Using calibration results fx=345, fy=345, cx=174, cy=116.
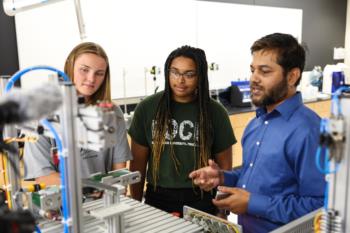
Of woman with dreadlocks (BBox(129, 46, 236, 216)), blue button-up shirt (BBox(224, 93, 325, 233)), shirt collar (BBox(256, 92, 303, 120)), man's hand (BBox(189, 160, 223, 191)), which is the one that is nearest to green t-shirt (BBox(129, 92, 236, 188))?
woman with dreadlocks (BBox(129, 46, 236, 216))

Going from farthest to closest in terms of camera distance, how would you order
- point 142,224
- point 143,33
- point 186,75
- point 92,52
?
point 143,33, point 186,75, point 92,52, point 142,224

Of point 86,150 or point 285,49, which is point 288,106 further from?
point 86,150

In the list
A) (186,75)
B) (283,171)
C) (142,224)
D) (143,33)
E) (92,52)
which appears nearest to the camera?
A: (142,224)

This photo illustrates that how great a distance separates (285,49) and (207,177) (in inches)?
22.1

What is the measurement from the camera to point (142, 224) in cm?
101

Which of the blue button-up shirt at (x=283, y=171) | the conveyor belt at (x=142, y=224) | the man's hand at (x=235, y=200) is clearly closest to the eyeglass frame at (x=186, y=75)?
the blue button-up shirt at (x=283, y=171)

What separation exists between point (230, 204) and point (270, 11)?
13.9 feet

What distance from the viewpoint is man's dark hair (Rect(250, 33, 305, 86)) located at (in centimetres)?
127

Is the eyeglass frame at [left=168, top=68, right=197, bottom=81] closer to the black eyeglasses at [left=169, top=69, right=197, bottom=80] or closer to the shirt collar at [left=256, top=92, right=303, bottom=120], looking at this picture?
the black eyeglasses at [left=169, top=69, right=197, bottom=80]

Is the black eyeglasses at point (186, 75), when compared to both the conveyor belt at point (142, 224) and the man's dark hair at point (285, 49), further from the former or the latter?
the conveyor belt at point (142, 224)

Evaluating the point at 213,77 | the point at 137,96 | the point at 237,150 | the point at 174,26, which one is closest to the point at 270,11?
the point at 213,77

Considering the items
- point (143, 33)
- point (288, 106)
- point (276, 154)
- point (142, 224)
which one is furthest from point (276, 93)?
point (143, 33)

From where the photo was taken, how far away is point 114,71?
3398mm

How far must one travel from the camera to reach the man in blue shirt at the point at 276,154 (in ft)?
3.66
